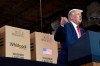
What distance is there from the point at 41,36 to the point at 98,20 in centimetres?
275

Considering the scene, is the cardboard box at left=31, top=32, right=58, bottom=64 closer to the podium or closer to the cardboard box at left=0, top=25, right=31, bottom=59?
the cardboard box at left=0, top=25, right=31, bottom=59

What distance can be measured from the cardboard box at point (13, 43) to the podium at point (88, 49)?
0.91 metres

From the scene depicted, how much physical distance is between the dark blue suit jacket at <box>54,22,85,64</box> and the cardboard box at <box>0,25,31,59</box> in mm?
457

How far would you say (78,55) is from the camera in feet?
7.87

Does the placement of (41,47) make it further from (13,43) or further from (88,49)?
(88,49)

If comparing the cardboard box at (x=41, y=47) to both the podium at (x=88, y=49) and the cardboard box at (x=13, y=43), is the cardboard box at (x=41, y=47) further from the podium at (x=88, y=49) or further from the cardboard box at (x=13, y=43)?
the podium at (x=88, y=49)

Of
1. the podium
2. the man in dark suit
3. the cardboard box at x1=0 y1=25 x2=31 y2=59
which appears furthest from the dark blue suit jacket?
the cardboard box at x1=0 y1=25 x2=31 y2=59

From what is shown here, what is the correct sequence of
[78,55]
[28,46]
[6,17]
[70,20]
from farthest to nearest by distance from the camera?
1. [6,17]
2. [28,46]
3. [70,20]
4. [78,55]

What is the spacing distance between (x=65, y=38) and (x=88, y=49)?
558 millimetres

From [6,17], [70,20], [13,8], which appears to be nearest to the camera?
[70,20]

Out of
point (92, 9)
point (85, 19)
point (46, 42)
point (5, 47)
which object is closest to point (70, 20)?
point (46, 42)

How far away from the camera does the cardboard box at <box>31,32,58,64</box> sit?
11.0ft

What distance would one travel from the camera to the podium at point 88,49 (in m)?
2.29

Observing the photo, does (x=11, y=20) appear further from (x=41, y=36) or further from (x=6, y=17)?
(x=41, y=36)
